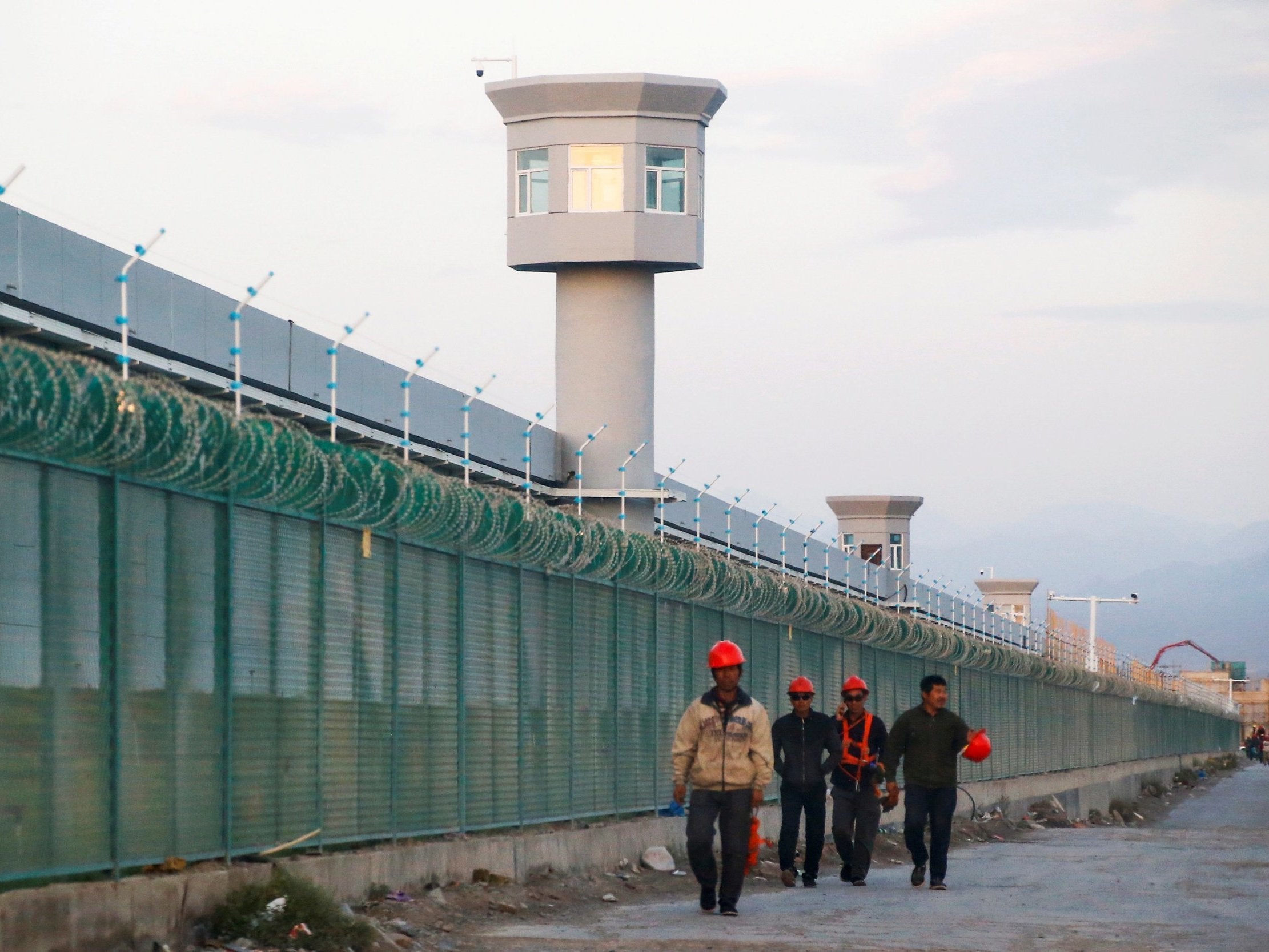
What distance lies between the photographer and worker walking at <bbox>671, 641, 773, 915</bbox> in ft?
41.0

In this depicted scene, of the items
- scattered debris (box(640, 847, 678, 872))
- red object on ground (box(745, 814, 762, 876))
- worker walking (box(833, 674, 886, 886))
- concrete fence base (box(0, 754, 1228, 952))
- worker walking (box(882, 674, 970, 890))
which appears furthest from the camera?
scattered debris (box(640, 847, 678, 872))

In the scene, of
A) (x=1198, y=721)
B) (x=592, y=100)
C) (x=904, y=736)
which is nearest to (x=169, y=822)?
(x=904, y=736)

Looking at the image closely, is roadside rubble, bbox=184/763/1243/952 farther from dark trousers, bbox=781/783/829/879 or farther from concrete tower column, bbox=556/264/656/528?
concrete tower column, bbox=556/264/656/528

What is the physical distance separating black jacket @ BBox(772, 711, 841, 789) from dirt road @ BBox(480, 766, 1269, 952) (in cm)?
81

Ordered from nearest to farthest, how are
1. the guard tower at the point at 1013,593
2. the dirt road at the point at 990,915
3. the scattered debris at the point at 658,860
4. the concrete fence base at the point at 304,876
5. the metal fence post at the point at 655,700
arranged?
the concrete fence base at the point at 304,876 < the dirt road at the point at 990,915 < the scattered debris at the point at 658,860 < the metal fence post at the point at 655,700 < the guard tower at the point at 1013,593

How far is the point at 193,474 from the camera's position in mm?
10094

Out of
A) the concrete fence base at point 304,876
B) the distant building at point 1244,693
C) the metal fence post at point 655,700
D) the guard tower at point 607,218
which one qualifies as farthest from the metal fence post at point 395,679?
the distant building at point 1244,693

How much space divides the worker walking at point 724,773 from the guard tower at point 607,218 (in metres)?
27.3

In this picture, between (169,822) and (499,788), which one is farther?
(499,788)

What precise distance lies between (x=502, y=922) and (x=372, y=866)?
2.71 feet

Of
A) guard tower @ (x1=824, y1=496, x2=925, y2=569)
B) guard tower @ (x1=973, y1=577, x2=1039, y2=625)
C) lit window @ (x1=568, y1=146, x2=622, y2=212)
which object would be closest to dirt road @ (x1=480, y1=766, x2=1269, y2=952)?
lit window @ (x1=568, y1=146, x2=622, y2=212)

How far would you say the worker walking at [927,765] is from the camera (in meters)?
15.4

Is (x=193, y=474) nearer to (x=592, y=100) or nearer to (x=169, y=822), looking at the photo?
(x=169, y=822)

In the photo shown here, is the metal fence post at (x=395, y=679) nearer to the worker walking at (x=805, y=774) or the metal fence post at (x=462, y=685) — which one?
the metal fence post at (x=462, y=685)
